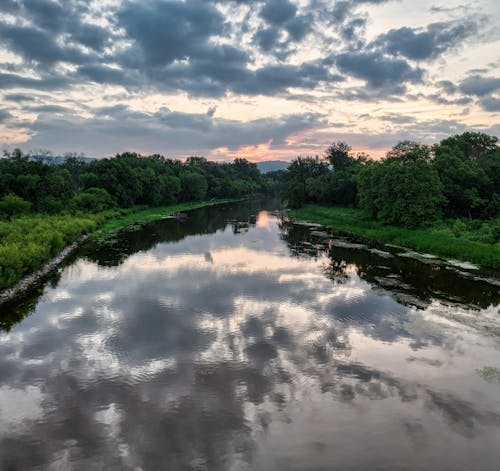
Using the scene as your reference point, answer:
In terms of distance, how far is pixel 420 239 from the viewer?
43.6 meters

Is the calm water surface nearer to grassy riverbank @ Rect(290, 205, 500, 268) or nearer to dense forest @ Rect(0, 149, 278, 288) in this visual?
dense forest @ Rect(0, 149, 278, 288)

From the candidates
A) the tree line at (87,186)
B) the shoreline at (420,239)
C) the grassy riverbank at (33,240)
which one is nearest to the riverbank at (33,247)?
the grassy riverbank at (33,240)

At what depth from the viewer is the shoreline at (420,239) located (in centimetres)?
3503

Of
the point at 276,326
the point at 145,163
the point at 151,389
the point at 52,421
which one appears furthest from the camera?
the point at 145,163

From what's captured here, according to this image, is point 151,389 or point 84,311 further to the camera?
point 84,311

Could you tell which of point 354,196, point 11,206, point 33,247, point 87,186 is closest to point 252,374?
point 33,247

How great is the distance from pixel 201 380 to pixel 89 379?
4130mm

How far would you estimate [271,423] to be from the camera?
1223 centimetres

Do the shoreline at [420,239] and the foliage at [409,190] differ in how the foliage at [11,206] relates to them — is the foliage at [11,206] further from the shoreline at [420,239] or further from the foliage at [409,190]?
the foliage at [409,190]

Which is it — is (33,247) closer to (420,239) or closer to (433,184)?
(420,239)

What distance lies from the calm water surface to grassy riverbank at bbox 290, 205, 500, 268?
20.4ft

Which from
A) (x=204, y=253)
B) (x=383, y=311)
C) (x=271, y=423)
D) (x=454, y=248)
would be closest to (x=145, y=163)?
(x=204, y=253)

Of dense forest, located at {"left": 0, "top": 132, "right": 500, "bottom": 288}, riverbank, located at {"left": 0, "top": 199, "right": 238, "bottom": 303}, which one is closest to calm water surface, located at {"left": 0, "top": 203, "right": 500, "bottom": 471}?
riverbank, located at {"left": 0, "top": 199, "right": 238, "bottom": 303}

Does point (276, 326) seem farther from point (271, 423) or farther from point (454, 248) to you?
point (454, 248)
